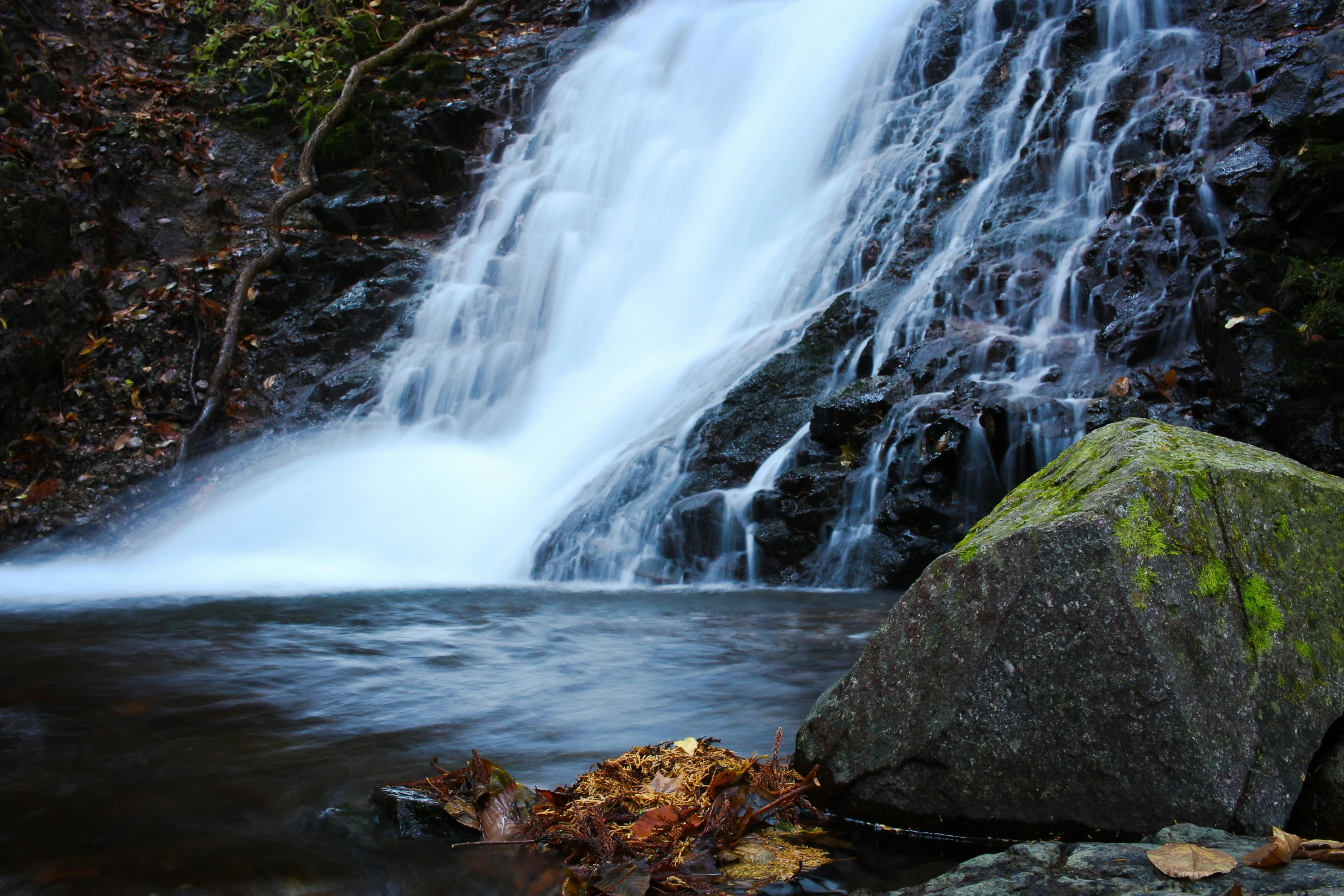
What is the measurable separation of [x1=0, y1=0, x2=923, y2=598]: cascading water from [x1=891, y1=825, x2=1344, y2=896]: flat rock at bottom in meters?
6.47

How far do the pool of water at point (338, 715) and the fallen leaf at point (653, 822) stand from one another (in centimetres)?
25

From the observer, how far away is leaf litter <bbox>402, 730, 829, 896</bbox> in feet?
7.52

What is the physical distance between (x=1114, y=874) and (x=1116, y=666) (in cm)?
65

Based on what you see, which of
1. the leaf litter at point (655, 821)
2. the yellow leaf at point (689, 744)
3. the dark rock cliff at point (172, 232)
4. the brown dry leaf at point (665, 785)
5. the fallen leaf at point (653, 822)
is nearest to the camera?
the leaf litter at point (655, 821)

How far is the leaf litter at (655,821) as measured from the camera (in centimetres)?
229

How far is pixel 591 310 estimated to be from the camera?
12883 millimetres

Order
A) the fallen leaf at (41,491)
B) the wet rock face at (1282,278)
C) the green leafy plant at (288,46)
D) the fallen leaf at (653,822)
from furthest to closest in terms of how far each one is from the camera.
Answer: the green leafy plant at (288,46) < the fallen leaf at (41,491) < the wet rock face at (1282,278) < the fallen leaf at (653,822)

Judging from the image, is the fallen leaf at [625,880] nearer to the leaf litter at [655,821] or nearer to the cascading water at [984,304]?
the leaf litter at [655,821]

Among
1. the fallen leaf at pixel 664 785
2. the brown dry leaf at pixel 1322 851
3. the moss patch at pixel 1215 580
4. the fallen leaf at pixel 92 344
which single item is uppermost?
the fallen leaf at pixel 92 344

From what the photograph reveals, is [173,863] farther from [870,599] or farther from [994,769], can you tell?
[870,599]

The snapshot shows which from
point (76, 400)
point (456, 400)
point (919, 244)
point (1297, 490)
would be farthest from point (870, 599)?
point (76, 400)

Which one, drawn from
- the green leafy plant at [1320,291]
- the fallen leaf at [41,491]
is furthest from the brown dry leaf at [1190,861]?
the fallen leaf at [41,491]

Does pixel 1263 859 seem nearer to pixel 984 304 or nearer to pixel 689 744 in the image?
pixel 689 744

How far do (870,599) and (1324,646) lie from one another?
460 centimetres
